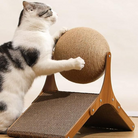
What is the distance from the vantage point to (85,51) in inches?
84.6

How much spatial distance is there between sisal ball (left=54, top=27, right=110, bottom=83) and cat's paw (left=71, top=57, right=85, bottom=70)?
57 millimetres

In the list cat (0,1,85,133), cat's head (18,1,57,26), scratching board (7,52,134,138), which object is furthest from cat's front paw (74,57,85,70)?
cat's head (18,1,57,26)

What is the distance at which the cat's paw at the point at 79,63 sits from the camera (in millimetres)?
2078

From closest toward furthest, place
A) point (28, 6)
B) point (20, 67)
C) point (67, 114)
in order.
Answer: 1. point (67, 114)
2. point (20, 67)
3. point (28, 6)

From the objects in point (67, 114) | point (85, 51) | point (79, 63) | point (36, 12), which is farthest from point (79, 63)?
point (36, 12)

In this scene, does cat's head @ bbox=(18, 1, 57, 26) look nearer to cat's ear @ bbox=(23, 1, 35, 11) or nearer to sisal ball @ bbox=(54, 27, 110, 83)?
cat's ear @ bbox=(23, 1, 35, 11)

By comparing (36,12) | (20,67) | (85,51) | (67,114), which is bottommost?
(67,114)

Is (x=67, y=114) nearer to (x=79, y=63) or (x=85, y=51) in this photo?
(x=79, y=63)

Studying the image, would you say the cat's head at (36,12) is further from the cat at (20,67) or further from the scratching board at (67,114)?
the scratching board at (67,114)

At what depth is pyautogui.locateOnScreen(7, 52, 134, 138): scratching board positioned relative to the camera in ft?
6.34

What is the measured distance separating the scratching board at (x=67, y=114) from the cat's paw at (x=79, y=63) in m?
0.18

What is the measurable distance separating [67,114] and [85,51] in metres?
0.44

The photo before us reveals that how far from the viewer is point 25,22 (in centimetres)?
234

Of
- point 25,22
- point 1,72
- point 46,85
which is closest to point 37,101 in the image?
point 46,85
